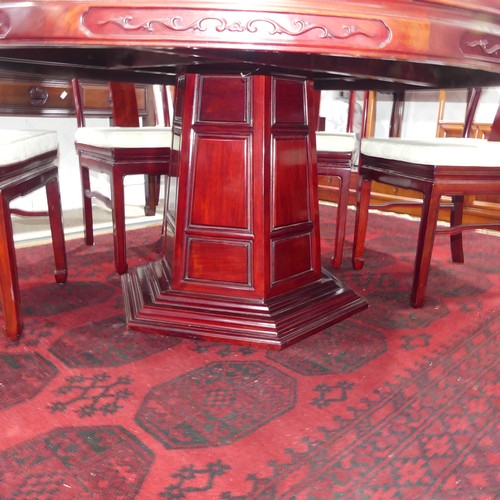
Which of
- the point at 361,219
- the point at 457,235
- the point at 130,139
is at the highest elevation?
the point at 130,139

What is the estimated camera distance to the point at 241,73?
1.29m

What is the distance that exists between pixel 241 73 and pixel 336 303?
29.3 inches

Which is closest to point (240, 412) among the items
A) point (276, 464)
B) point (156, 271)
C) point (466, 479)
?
point (276, 464)

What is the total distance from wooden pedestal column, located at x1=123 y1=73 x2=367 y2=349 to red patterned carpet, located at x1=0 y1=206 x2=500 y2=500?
71mm

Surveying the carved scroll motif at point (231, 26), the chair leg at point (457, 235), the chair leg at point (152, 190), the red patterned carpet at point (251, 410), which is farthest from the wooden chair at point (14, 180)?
the chair leg at point (457, 235)

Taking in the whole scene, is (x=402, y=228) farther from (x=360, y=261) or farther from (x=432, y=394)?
(x=432, y=394)

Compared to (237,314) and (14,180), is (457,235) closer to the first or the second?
(237,314)

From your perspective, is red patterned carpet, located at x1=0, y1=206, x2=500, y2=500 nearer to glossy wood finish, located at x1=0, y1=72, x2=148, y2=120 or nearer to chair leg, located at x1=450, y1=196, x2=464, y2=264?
chair leg, located at x1=450, y1=196, x2=464, y2=264

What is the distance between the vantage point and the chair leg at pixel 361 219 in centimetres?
195

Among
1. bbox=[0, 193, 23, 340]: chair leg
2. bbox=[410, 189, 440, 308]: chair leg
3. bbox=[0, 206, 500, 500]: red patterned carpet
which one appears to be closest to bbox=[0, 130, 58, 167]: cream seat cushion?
bbox=[0, 193, 23, 340]: chair leg

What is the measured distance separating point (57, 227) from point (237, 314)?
2.45ft

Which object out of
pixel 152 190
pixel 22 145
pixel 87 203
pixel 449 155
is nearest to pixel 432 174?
pixel 449 155

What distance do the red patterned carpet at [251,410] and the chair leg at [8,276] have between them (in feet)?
0.17

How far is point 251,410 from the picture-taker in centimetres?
108
